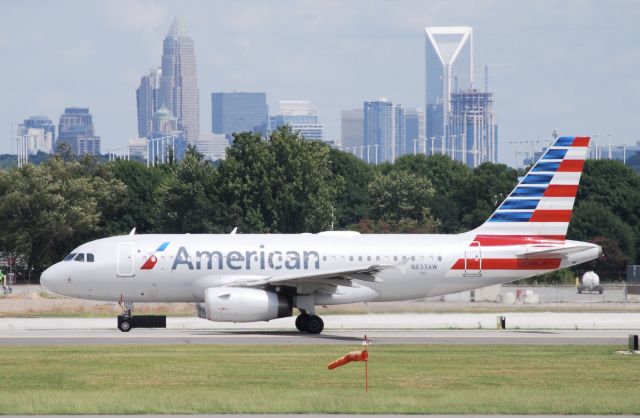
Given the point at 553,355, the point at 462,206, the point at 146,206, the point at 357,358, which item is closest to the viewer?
the point at 357,358

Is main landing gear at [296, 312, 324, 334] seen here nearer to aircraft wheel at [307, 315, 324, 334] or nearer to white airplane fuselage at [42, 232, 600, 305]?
aircraft wheel at [307, 315, 324, 334]

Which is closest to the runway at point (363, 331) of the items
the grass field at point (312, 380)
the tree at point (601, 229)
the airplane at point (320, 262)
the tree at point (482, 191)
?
the airplane at point (320, 262)

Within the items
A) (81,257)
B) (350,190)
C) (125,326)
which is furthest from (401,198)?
(125,326)

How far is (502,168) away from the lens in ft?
456

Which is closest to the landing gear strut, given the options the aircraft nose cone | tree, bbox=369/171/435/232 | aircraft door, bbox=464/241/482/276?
the aircraft nose cone

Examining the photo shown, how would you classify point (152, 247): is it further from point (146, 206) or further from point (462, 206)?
point (462, 206)

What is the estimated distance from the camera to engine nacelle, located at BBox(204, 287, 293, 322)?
48125 mm

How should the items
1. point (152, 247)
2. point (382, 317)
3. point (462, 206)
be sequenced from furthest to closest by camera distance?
point (462, 206), point (382, 317), point (152, 247)

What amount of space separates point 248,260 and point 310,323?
133 inches

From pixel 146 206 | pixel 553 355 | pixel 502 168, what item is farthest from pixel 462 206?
pixel 553 355

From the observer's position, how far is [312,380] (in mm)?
33875

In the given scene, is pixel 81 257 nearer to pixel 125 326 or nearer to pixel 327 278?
pixel 125 326

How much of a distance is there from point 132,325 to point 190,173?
180 ft

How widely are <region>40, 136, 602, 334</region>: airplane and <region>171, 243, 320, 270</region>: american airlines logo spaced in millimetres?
37
